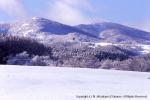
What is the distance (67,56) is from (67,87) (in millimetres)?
9966

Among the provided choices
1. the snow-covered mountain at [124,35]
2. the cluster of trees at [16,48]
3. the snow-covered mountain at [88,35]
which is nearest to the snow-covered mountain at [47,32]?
the snow-covered mountain at [88,35]

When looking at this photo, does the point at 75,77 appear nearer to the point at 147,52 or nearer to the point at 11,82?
the point at 11,82

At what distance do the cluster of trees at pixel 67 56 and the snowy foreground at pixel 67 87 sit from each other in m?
5.18

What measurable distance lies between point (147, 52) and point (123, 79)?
25.0 ft

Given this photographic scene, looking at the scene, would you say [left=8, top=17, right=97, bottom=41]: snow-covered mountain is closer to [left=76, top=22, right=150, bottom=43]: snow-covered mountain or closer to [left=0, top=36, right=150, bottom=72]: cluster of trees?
[left=0, top=36, right=150, bottom=72]: cluster of trees

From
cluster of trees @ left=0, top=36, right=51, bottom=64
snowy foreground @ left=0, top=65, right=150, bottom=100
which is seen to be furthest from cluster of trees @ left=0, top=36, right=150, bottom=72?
snowy foreground @ left=0, top=65, right=150, bottom=100

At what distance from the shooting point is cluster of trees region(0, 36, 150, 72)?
12117 mm

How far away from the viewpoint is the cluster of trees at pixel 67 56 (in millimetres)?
12117

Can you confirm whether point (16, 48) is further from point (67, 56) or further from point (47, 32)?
point (47, 32)

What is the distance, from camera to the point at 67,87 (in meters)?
5.23

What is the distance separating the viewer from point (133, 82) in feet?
20.3

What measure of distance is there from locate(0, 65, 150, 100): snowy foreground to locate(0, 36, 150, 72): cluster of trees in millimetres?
5179

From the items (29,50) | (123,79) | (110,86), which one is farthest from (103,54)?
(110,86)

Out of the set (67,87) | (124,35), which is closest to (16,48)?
(124,35)
